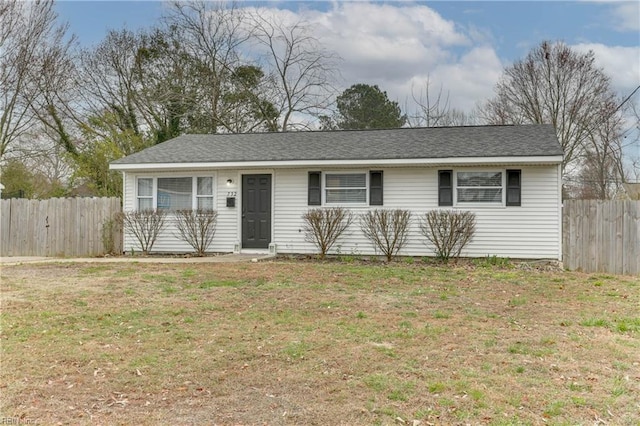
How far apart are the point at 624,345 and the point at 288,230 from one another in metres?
8.14

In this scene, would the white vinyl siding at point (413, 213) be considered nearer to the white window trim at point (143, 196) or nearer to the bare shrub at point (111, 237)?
the white window trim at point (143, 196)

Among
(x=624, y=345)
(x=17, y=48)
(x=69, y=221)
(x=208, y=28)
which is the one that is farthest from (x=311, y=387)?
(x=208, y=28)

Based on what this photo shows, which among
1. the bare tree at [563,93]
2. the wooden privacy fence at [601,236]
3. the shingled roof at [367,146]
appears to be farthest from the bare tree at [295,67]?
the wooden privacy fence at [601,236]

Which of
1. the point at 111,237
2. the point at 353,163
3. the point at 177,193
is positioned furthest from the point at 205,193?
the point at 353,163

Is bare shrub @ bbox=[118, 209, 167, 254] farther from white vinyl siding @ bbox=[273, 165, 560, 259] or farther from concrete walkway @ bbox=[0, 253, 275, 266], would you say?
white vinyl siding @ bbox=[273, 165, 560, 259]

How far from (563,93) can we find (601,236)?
13855mm

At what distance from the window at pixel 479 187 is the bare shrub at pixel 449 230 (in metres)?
0.43

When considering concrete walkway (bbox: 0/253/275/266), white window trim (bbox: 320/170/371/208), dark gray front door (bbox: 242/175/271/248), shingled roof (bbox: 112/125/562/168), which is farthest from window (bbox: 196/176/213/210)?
white window trim (bbox: 320/170/371/208)

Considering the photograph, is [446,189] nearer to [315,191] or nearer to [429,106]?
[315,191]

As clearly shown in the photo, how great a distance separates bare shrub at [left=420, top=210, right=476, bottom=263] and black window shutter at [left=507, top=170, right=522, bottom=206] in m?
0.87

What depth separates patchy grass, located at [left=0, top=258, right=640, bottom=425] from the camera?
3062 mm

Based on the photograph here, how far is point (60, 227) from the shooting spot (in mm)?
12852

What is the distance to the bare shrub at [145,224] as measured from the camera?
39.1 feet

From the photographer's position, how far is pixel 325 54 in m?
21.9
